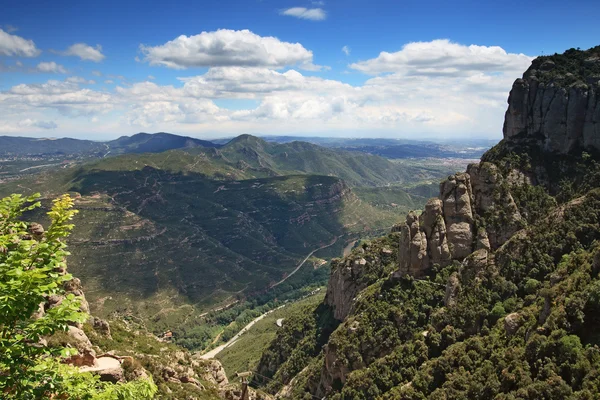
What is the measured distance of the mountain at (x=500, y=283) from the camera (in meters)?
48.3

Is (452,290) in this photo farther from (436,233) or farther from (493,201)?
(493,201)

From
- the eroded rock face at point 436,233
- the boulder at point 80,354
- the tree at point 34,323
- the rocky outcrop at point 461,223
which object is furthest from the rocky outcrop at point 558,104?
the tree at point 34,323

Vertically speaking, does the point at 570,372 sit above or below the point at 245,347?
above

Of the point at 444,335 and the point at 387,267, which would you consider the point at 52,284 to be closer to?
the point at 444,335

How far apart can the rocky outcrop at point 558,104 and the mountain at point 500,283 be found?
25 cm

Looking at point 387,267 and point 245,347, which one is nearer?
point 387,267

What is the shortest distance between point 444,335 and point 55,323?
213 feet

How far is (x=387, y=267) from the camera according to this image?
104 metres

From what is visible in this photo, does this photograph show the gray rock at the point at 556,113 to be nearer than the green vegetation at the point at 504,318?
No

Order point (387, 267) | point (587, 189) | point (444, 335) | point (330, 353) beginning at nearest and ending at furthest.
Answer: point (444, 335), point (587, 189), point (330, 353), point (387, 267)

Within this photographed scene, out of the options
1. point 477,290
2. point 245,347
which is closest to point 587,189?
point 477,290

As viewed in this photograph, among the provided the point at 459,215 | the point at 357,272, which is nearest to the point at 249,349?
the point at 357,272

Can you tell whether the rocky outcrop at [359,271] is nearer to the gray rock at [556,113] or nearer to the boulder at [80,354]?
the gray rock at [556,113]

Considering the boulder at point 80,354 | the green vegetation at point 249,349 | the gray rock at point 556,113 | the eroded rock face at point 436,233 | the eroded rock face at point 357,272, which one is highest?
the gray rock at point 556,113
